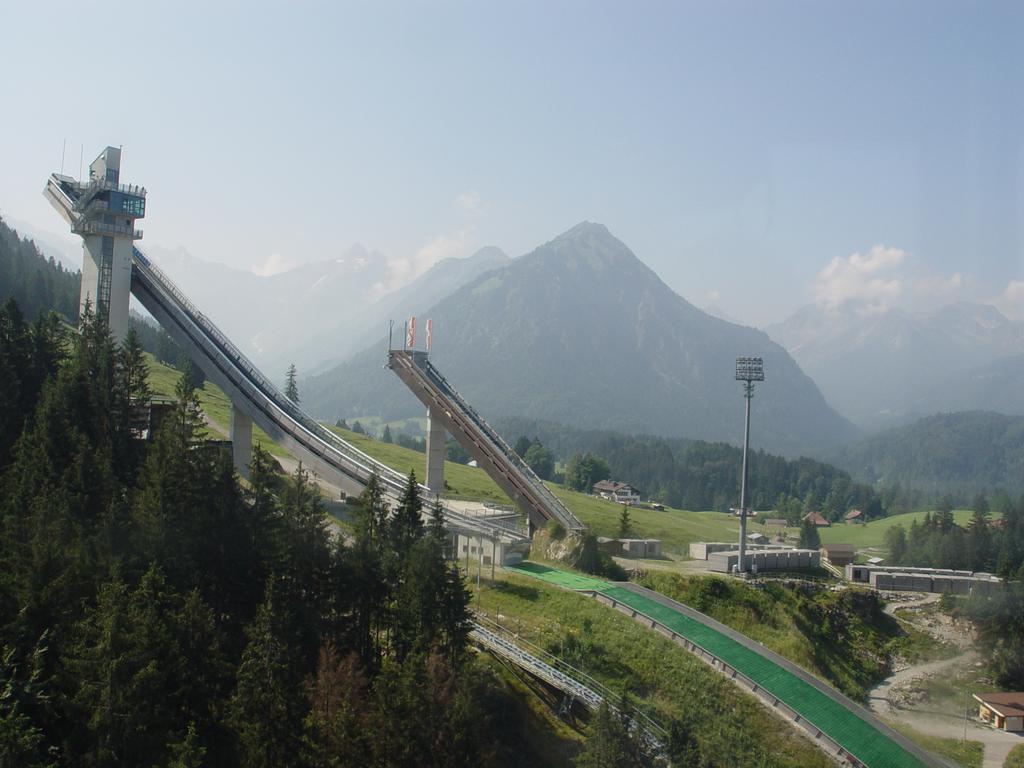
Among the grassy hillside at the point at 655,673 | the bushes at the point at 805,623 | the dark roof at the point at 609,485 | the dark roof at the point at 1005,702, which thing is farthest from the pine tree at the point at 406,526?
the dark roof at the point at 609,485

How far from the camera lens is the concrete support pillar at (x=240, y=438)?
5722cm

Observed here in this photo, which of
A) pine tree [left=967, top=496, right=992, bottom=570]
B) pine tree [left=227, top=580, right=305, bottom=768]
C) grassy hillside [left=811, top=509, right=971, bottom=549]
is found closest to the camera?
pine tree [left=227, top=580, right=305, bottom=768]

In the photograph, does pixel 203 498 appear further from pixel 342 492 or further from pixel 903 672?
pixel 903 672

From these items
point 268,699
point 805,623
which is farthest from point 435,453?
point 268,699

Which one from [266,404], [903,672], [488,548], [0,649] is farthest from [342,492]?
[903,672]

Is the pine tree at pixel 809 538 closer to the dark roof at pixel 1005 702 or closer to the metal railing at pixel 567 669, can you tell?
the dark roof at pixel 1005 702

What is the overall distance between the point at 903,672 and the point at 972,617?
929cm

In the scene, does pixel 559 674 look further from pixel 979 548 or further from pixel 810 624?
pixel 979 548

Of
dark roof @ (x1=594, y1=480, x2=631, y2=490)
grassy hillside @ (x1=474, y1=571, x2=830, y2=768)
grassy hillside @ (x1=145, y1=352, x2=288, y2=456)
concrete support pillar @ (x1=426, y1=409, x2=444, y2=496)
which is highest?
grassy hillside @ (x1=145, y1=352, x2=288, y2=456)

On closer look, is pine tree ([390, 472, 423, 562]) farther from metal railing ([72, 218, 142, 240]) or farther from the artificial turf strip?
metal railing ([72, 218, 142, 240])

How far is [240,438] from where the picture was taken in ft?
189

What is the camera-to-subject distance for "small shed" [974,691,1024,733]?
157 feet

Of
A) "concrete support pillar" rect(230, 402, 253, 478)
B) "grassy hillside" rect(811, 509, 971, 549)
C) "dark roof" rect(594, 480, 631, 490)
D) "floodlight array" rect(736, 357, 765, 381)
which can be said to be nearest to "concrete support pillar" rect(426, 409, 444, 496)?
"concrete support pillar" rect(230, 402, 253, 478)

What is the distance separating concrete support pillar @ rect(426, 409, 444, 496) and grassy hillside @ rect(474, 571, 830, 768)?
636 inches
